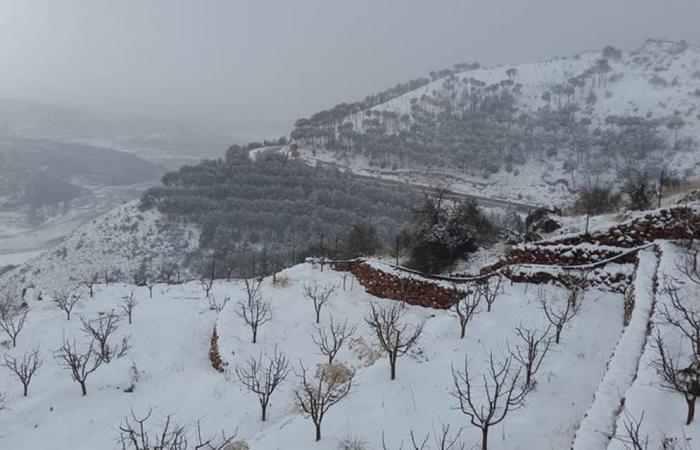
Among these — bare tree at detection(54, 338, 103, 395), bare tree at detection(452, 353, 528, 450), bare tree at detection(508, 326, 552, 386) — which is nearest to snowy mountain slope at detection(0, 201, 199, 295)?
bare tree at detection(54, 338, 103, 395)

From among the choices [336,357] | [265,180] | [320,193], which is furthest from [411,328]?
[265,180]

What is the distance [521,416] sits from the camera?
36.1 ft

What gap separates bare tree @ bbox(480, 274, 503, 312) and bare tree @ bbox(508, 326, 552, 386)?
1.93 m

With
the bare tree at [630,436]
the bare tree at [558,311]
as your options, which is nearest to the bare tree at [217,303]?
the bare tree at [558,311]

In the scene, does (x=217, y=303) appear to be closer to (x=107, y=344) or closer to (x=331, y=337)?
(x=107, y=344)

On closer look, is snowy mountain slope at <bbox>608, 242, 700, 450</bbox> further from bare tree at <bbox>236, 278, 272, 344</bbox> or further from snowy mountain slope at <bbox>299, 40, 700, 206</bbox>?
snowy mountain slope at <bbox>299, 40, 700, 206</bbox>

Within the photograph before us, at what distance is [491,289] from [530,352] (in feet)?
23.3


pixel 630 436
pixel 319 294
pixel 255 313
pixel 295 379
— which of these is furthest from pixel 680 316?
pixel 255 313

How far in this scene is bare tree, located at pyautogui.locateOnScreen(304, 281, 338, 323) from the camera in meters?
21.0

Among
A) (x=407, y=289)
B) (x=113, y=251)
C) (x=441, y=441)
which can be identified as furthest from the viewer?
(x=113, y=251)

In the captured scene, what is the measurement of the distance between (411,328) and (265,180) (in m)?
77.0

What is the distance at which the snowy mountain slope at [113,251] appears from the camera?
75.0 metres

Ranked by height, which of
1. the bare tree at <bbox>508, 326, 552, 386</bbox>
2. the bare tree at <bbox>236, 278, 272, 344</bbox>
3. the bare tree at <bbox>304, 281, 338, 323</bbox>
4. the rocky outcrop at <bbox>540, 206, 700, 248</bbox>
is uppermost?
the rocky outcrop at <bbox>540, 206, 700, 248</bbox>

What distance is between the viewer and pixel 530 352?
11.7 m
